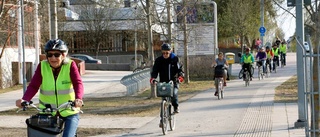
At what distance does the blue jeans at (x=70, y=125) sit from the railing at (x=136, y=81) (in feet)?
52.1

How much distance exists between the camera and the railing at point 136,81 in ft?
74.2

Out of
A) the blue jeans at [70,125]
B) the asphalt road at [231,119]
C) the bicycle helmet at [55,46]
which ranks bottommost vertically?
the asphalt road at [231,119]

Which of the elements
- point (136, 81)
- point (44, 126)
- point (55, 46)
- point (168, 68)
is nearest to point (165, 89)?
point (168, 68)

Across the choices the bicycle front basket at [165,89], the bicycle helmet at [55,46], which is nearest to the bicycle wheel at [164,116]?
the bicycle front basket at [165,89]

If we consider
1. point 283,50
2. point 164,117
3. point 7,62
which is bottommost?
point 164,117

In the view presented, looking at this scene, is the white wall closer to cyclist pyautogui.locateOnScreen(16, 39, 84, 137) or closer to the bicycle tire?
the bicycle tire

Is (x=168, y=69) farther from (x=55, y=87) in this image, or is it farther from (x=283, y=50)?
(x=283, y=50)

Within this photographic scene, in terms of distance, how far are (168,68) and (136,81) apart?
12053 mm

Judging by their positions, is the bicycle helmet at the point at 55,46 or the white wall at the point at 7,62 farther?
the white wall at the point at 7,62

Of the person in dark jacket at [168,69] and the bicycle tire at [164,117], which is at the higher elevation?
the person in dark jacket at [168,69]

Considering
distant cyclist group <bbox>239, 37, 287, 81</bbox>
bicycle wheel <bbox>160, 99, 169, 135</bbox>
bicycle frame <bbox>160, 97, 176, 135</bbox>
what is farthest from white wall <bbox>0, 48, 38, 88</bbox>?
bicycle wheel <bbox>160, 99, 169, 135</bbox>

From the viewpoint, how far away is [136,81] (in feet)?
78.9

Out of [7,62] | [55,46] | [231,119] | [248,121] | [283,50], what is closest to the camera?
[55,46]

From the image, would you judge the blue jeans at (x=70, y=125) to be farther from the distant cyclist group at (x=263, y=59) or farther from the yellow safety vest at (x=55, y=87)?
the distant cyclist group at (x=263, y=59)
